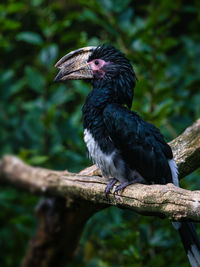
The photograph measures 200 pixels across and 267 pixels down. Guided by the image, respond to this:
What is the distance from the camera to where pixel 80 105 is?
365cm

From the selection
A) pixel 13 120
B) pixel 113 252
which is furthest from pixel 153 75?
pixel 13 120

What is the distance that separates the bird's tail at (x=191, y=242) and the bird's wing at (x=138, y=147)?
219 millimetres

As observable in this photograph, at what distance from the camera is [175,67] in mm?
3686

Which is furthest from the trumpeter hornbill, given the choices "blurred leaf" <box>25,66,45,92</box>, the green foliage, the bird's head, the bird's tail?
"blurred leaf" <box>25,66,45,92</box>

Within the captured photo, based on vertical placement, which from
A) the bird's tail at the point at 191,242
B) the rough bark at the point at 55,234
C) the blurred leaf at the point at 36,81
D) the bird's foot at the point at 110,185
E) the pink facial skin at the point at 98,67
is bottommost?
the bird's tail at the point at 191,242

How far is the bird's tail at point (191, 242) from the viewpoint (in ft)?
5.98

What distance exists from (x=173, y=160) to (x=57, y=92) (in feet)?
5.91

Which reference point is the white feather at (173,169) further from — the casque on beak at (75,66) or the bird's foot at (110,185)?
the casque on beak at (75,66)

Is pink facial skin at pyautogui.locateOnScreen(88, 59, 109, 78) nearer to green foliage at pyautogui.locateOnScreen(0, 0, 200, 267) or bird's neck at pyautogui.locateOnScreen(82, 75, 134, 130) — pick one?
bird's neck at pyautogui.locateOnScreen(82, 75, 134, 130)

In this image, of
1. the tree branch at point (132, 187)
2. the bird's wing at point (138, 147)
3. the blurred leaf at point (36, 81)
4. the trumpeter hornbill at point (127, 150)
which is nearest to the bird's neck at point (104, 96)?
the trumpeter hornbill at point (127, 150)

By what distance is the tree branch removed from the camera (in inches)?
54.1

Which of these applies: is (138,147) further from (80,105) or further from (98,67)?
(80,105)

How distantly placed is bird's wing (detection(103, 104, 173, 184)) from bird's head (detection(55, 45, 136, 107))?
1.03ft

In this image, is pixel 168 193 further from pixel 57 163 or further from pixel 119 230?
pixel 57 163
